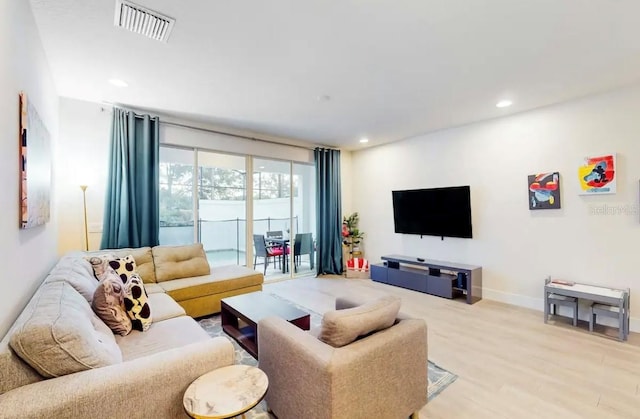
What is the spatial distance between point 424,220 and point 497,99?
2.09 m

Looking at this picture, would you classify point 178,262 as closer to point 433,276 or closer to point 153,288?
point 153,288

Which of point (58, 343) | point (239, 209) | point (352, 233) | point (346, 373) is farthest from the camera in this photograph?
point (352, 233)

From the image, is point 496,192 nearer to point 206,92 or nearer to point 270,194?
point 270,194

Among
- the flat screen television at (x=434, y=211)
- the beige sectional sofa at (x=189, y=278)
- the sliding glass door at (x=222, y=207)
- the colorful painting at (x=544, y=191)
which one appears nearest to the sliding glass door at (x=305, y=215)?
the sliding glass door at (x=222, y=207)

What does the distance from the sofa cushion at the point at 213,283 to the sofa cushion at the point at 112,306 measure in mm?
1041

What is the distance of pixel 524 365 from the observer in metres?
2.39

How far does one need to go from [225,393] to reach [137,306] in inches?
53.9

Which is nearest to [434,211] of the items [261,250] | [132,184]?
[261,250]

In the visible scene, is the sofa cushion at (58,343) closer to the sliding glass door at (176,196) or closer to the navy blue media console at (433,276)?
the sliding glass door at (176,196)

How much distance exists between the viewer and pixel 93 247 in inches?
141

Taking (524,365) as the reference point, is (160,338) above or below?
above

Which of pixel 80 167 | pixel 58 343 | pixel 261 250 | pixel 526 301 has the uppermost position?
pixel 80 167

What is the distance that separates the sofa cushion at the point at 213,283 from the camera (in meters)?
3.18

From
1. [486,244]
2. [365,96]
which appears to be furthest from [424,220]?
[365,96]
